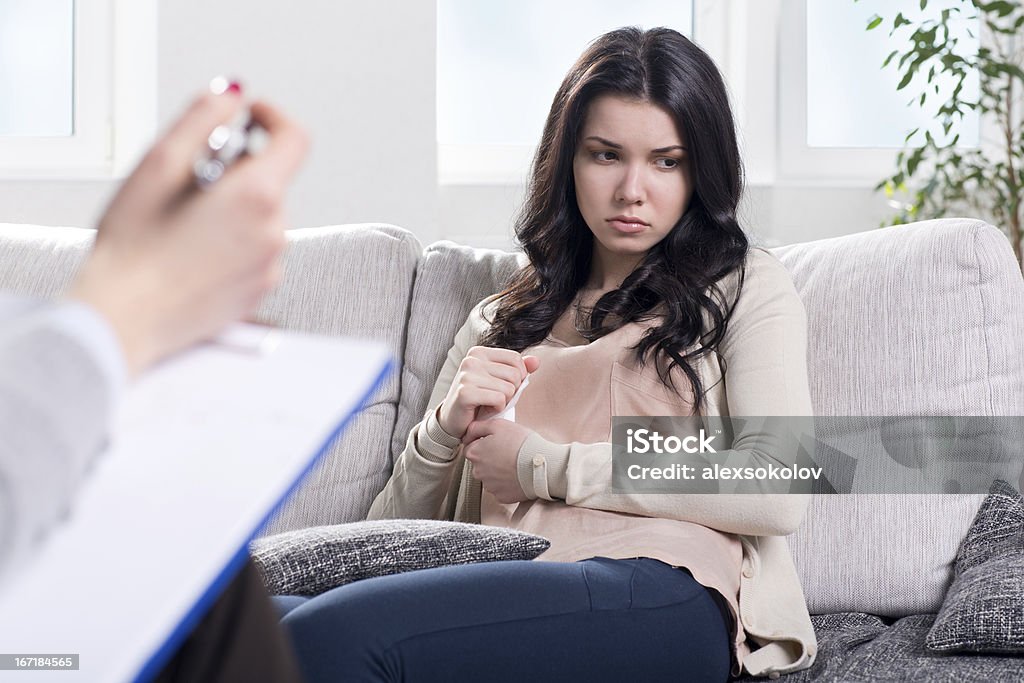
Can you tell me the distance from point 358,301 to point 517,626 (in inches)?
34.8

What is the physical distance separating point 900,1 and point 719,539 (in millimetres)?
2317

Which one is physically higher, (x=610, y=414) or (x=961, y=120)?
(x=961, y=120)

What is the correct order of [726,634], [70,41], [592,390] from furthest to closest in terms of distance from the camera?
[70,41] < [592,390] < [726,634]

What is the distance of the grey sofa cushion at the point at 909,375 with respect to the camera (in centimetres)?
157

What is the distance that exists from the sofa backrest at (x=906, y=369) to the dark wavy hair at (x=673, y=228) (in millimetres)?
213

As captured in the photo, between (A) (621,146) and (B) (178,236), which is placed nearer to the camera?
(B) (178,236)

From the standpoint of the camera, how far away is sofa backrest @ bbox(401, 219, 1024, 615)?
1569 millimetres

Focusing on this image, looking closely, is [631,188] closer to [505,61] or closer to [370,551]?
[370,551]

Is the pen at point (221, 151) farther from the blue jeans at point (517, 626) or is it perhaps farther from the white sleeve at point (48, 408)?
the blue jeans at point (517, 626)

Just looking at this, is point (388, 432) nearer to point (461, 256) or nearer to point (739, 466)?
point (461, 256)

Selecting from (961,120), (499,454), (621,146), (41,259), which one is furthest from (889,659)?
(961,120)

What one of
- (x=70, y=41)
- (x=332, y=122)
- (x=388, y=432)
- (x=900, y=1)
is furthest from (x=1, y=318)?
(x=900, y=1)

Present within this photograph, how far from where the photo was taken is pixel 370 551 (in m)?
1.20

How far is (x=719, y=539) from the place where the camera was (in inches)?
55.2
